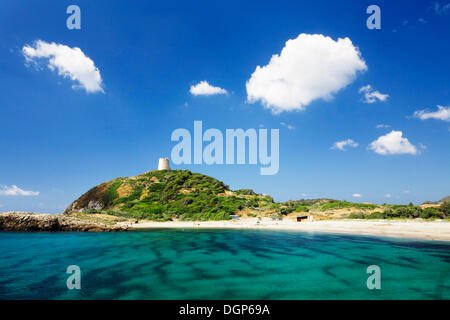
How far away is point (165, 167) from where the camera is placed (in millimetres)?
115688

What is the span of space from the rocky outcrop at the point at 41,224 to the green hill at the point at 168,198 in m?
21.4

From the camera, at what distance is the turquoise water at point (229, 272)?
10.6m

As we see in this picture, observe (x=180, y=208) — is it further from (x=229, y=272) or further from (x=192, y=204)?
(x=229, y=272)

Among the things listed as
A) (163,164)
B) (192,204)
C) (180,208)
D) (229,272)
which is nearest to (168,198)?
(192,204)

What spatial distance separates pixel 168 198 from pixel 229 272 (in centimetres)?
6867

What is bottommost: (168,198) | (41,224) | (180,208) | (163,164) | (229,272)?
(180,208)

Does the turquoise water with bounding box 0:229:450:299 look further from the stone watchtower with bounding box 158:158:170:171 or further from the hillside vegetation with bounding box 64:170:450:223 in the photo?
the stone watchtower with bounding box 158:158:170:171

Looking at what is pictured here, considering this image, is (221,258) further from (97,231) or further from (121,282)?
(97,231)

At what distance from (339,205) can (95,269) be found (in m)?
61.3

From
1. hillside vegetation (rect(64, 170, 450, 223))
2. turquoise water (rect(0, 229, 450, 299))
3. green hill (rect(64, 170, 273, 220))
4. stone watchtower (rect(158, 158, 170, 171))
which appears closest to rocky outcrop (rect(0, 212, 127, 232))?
hillside vegetation (rect(64, 170, 450, 223))

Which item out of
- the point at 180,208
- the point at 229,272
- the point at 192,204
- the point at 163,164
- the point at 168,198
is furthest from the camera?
the point at 163,164

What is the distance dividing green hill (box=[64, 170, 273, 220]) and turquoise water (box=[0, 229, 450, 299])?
40.9 m

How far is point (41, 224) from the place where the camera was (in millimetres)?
39688
